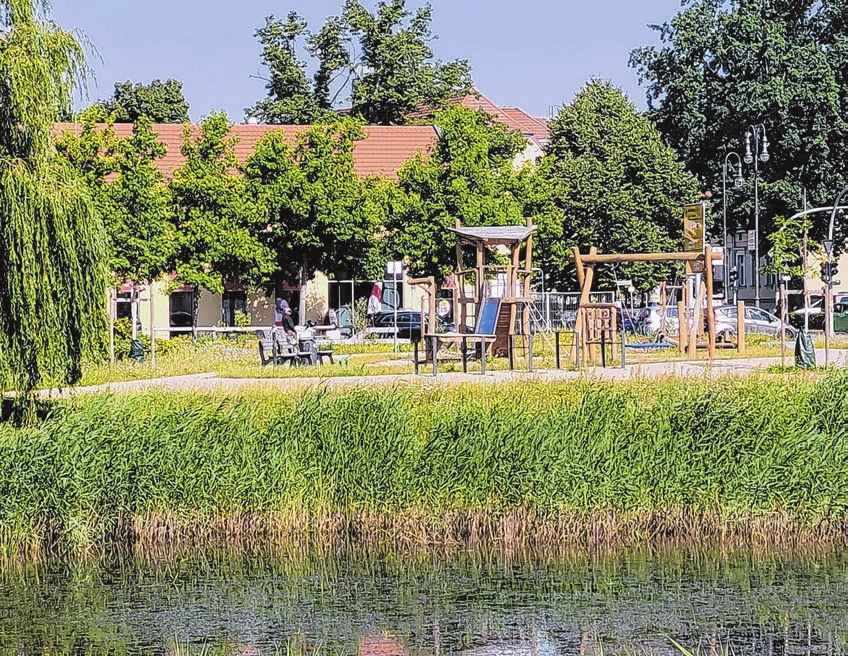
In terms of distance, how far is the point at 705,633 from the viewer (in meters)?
9.73

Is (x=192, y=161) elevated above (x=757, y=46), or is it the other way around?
(x=757, y=46)

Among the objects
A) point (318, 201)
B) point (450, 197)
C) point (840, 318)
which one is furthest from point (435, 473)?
point (840, 318)

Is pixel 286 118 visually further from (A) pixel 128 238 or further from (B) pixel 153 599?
(B) pixel 153 599

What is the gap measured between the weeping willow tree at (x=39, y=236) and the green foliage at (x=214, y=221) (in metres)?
27.8

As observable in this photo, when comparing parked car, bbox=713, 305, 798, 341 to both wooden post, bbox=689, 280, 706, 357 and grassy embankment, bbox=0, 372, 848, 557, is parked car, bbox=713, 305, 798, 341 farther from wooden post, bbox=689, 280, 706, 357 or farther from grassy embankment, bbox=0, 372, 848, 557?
grassy embankment, bbox=0, 372, 848, 557

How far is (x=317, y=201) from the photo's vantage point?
43.5 meters

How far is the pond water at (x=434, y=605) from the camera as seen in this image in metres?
9.54

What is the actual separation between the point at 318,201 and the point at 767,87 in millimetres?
20497

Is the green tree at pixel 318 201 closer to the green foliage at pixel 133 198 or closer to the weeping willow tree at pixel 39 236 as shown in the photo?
the green foliage at pixel 133 198

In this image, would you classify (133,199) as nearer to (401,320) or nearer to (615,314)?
(401,320)

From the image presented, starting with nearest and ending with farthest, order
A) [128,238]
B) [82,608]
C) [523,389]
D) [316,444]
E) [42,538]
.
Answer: [82,608], [42,538], [316,444], [523,389], [128,238]

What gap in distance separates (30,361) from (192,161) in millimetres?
30337

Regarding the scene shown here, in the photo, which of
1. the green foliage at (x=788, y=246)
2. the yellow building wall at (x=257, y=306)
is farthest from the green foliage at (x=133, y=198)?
the green foliage at (x=788, y=246)

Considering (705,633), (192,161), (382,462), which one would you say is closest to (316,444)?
(382,462)
